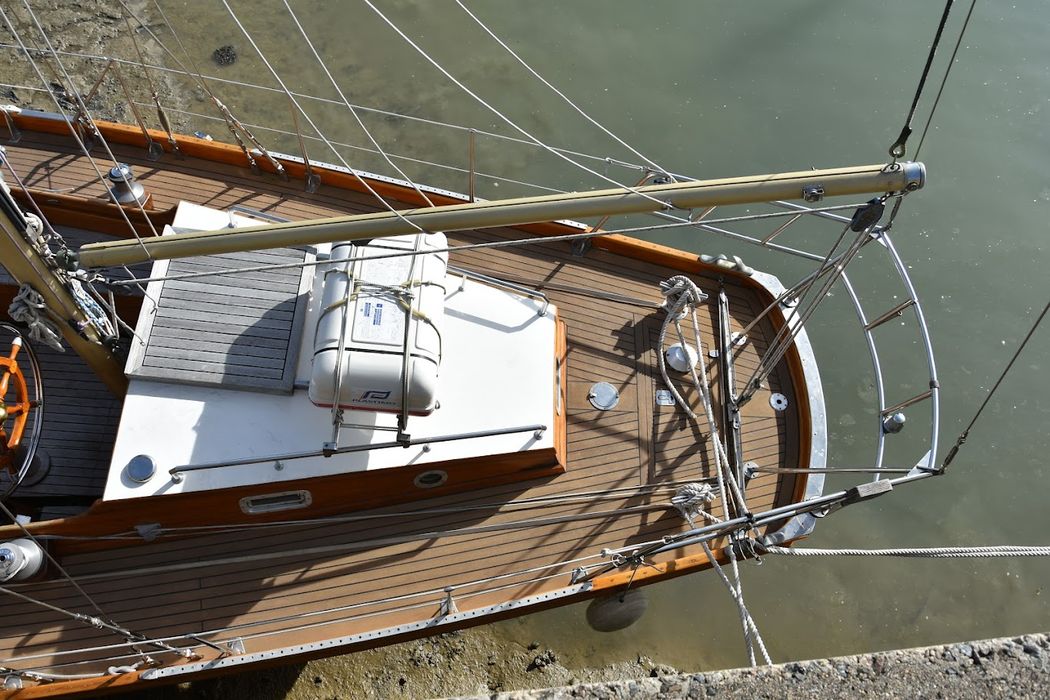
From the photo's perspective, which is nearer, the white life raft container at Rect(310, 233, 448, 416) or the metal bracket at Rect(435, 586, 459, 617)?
the white life raft container at Rect(310, 233, 448, 416)

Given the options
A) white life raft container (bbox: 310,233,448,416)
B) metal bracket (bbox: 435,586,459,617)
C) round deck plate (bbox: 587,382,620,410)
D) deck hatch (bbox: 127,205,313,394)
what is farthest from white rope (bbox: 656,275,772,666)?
deck hatch (bbox: 127,205,313,394)

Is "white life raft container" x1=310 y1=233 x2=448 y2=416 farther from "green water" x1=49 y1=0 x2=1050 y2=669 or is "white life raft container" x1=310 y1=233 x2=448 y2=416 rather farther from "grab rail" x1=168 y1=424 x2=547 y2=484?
"green water" x1=49 y1=0 x2=1050 y2=669

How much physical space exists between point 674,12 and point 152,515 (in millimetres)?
9080

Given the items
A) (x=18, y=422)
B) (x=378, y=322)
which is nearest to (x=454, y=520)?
(x=378, y=322)

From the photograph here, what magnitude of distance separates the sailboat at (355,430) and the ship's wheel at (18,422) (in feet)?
0.09

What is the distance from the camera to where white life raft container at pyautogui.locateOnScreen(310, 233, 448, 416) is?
489 cm

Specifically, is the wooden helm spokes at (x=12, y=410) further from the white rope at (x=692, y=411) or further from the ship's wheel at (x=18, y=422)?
the white rope at (x=692, y=411)

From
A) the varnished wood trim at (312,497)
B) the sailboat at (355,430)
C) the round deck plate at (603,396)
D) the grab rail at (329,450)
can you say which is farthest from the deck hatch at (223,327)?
the round deck plate at (603,396)

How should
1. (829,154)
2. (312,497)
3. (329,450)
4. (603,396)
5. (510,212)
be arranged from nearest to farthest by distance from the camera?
(510,212)
(329,450)
(312,497)
(603,396)
(829,154)

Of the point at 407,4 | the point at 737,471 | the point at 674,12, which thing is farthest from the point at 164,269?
the point at 674,12

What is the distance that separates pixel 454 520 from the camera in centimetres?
571

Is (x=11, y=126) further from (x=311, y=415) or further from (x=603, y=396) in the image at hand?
(x=603, y=396)

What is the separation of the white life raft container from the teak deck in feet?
3.75

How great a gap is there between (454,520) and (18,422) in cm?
306
